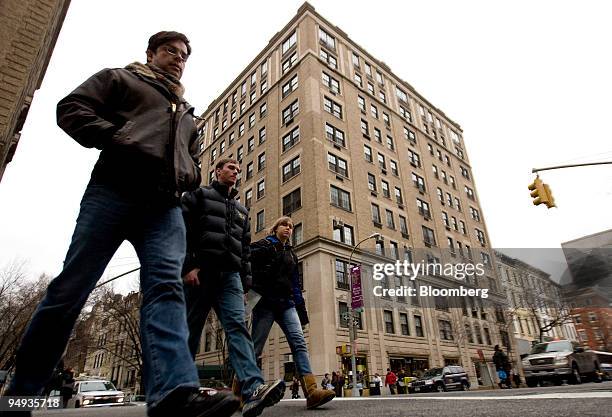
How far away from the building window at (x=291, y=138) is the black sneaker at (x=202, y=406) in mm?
30624

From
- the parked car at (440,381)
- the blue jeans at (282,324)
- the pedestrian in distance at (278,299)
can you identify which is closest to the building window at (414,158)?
the parked car at (440,381)

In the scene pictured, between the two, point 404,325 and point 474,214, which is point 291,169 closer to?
point 404,325

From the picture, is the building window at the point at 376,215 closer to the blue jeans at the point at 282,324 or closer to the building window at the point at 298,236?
the building window at the point at 298,236

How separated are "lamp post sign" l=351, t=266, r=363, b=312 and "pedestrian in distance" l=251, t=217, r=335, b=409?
1587cm

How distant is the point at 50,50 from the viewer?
20391mm

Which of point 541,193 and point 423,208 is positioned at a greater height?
point 423,208

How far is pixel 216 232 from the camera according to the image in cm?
351

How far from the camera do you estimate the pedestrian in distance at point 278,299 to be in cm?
422

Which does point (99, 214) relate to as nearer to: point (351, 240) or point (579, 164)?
point (579, 164)

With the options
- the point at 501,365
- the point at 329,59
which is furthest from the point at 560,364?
the point at 329,59

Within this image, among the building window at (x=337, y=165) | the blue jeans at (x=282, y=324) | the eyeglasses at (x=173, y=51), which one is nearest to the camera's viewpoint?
the eyeglasses at (x=173, y=51)

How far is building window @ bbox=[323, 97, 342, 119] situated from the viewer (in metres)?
32.8

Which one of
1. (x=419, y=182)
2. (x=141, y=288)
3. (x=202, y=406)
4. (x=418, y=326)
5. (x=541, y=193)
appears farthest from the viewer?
(x=419, y=182)

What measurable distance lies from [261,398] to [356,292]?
60.3 ft
